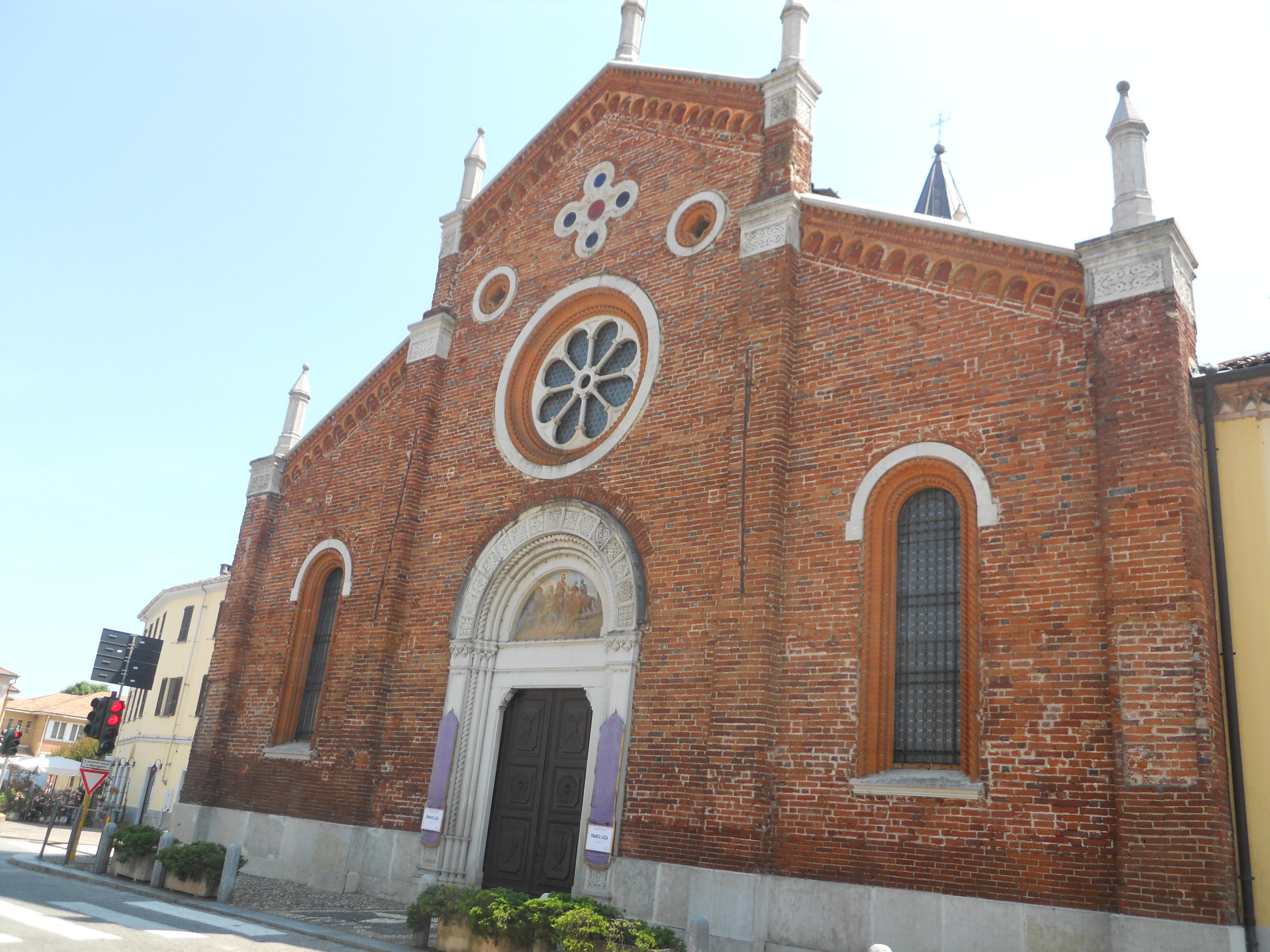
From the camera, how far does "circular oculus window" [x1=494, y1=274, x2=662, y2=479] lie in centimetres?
1333

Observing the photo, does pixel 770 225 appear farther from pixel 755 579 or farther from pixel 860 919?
pixel 860 919

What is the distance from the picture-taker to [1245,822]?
8023 mm

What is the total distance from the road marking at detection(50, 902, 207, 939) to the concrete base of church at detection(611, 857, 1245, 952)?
14.3ft

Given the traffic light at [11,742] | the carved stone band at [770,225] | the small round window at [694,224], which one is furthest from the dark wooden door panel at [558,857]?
the traffic light at [11,742]

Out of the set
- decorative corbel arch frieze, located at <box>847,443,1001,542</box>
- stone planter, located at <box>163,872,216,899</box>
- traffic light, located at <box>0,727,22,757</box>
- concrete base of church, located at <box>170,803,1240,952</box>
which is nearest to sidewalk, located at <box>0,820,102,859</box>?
traffic light, located at <box>0,727,22,757</box>

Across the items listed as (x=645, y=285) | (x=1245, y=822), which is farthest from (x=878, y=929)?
(x=645, y=285)

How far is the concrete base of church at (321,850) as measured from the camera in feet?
43.0

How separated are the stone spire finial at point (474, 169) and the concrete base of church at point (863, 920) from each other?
1191cm

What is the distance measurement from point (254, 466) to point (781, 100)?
11945 millimetres

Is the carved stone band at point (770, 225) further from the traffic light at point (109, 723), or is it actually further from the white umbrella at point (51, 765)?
the white umbrella at point (51, 765)

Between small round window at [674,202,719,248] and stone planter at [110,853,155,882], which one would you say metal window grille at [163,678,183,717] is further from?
small round window at [674,202,719,248]

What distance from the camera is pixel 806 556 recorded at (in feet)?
35.4

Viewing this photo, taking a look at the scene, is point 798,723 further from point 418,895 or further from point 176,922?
point 176,922

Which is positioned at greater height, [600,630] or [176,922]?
[600,630]
